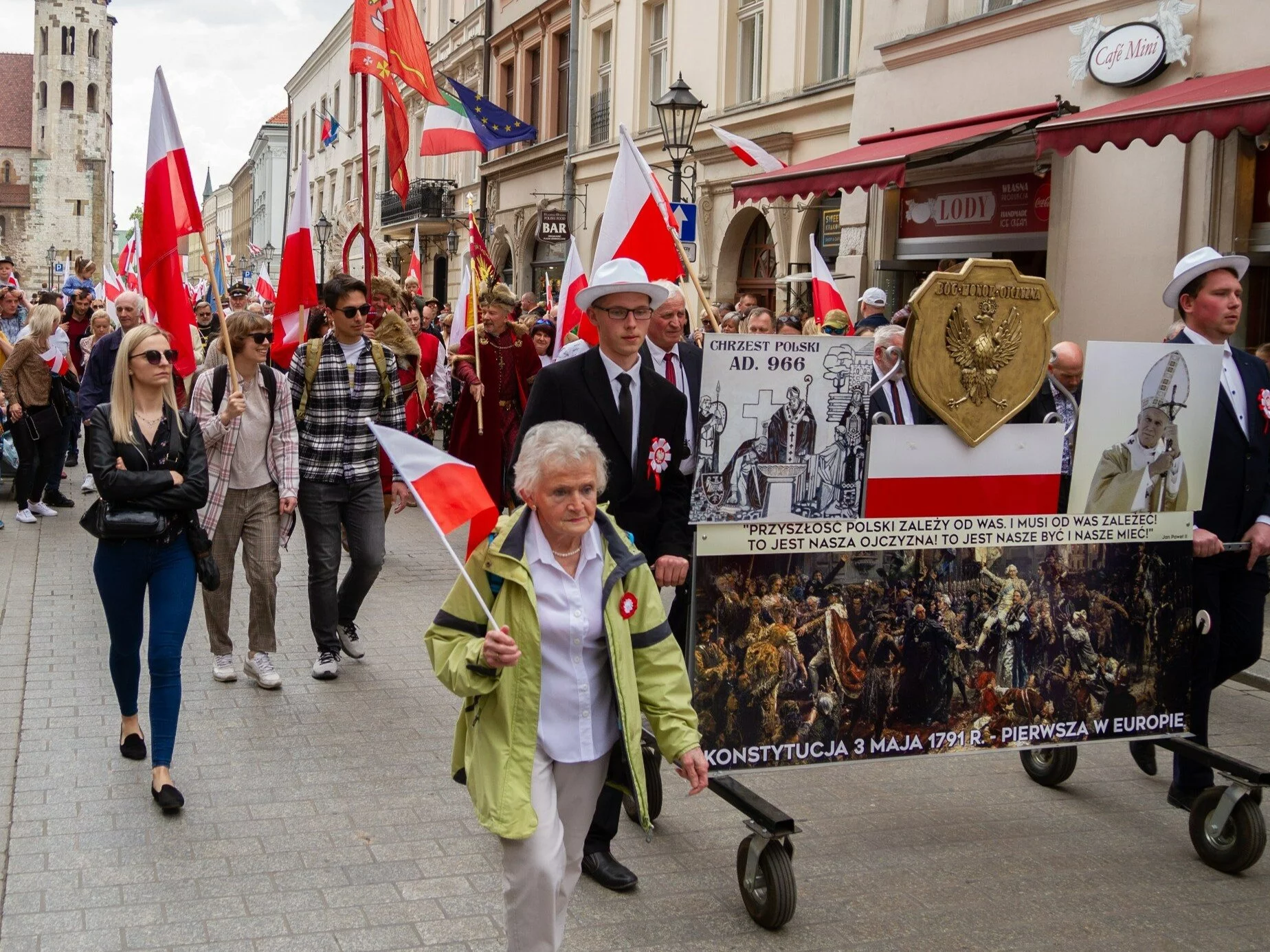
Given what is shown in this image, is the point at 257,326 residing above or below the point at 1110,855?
above

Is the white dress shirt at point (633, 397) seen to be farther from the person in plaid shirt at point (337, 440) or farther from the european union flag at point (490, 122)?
the european union flag at point (490, 122)

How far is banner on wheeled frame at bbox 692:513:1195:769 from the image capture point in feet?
15.0

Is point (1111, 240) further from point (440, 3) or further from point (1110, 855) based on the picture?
point (440, 3)

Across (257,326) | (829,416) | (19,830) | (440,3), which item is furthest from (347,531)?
(440,3)

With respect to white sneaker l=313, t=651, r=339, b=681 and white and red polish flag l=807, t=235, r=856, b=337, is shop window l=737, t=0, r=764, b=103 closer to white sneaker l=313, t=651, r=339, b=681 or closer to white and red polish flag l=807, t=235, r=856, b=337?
white and red polish flag l=807, t=235, r=856, b=337

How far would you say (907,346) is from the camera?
16.1 feet

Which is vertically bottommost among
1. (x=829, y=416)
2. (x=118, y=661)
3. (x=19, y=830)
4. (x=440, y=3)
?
(x=19, y=830)

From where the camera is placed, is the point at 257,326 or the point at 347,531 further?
the point at 347,531

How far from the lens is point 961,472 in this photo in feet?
16.4

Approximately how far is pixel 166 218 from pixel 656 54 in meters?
18.5

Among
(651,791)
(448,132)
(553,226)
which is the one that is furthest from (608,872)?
(553,226)

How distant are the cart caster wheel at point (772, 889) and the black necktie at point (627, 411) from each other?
1.38 metres

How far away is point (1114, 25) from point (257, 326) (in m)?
8.86

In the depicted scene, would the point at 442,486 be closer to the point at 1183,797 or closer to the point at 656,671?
the point at 656,671
